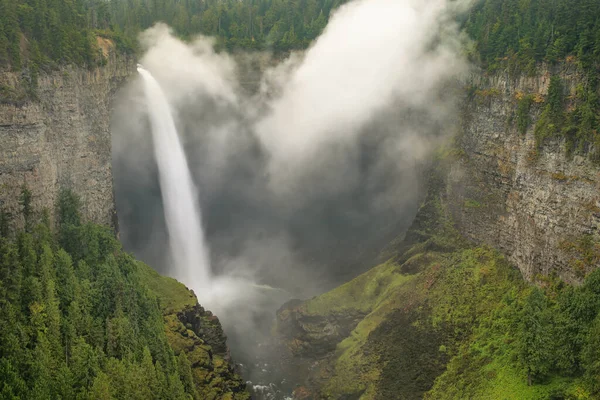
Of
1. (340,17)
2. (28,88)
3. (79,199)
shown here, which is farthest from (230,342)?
(340,17)

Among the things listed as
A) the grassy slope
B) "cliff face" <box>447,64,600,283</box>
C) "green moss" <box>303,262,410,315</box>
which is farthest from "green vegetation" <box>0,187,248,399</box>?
"cliff face" <box>447,64,600,283</box>

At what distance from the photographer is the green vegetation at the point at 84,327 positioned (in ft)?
114

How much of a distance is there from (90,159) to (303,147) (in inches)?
1554

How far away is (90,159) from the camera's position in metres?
57.8

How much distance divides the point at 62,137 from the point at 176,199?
28.1 m

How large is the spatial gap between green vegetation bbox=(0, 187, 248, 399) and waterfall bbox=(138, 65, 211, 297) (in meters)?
22.1

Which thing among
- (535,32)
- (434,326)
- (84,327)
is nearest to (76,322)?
(84,327)

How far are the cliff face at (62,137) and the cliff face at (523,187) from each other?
3606 centimetres

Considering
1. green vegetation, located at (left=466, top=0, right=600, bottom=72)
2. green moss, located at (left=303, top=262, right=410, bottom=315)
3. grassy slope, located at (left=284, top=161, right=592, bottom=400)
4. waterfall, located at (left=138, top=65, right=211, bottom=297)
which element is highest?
waterfall, located at (left=138, top=65, right=211, bottom=297)

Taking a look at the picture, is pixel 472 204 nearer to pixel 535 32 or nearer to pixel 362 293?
pixel 362 293

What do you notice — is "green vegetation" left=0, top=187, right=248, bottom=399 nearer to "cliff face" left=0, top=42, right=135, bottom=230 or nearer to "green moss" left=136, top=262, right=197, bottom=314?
"green moss" left=136, top=262, right=197, bottom=314

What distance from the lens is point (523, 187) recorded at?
5525 cm

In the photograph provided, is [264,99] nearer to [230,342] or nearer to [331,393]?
[230,342]

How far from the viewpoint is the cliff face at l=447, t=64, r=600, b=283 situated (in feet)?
157
